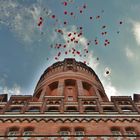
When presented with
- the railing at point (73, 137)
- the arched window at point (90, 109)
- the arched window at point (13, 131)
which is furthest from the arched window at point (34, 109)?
the railing at point (73, 137)

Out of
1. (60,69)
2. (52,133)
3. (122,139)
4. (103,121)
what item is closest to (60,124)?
(52,133)

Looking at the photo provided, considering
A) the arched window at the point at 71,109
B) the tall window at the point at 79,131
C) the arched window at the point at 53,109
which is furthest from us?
the arched window at the point at 53,109

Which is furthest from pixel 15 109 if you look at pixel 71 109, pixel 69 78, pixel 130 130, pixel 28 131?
pixel 69 78

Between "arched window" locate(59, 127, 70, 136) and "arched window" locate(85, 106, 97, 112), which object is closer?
"arched window" locate(59, 127, 70, 136)

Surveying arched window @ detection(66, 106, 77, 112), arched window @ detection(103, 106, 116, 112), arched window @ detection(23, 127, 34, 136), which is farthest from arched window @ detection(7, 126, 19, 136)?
arched window @ detection(103, 106, 116, 112)

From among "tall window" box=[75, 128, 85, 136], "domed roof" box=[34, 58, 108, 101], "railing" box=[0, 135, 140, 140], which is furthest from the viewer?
"domed roof" box=[34, 58, 108, 101]

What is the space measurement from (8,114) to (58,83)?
12.5m

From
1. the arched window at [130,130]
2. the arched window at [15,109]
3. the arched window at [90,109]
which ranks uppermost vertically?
the arched window at [15,109]

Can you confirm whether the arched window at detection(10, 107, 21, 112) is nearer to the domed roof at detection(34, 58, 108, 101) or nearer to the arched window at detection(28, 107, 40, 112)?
the arched window at detection(28, 107, 40, 112)

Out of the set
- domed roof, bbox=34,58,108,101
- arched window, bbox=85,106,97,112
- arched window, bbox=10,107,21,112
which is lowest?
arched window, bbox=85,106,97,112

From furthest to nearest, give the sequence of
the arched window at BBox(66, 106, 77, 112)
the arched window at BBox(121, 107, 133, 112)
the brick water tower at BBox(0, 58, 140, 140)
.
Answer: the arched window at BBox(121, 107, 133, 112) < the arched window at BBox(66, 106, 77, 112) < the brick water tower at BBox(0, 58, 140, 140)

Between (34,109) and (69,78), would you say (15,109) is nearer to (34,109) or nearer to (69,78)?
(34,109)

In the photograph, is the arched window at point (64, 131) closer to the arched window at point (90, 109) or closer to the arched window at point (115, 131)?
the arched window at point (115, 131)

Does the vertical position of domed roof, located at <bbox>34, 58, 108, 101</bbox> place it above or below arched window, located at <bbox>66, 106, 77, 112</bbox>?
above
